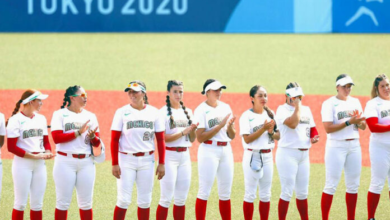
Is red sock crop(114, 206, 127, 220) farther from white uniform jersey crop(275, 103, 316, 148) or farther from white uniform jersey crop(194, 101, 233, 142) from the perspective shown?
white uniform jersey crop(275, 103, 316, 148)

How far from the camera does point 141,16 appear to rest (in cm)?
2127

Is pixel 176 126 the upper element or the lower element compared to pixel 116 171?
upper

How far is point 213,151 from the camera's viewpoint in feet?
26.0

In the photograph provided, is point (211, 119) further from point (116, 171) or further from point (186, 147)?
point (116, 171)

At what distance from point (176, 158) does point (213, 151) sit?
49 centimetres

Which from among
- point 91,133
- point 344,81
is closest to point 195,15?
point 344,81

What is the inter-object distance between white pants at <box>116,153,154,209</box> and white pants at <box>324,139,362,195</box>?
8.11 ft

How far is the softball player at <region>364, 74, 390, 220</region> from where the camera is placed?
8.28 meters

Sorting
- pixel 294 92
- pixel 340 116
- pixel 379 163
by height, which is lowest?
pixel 379 163

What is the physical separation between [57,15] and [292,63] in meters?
8.16

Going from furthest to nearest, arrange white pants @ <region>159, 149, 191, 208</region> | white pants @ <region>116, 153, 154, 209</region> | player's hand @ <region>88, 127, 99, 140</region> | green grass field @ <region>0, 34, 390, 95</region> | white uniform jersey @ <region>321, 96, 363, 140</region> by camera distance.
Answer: green grass field @ <region>0, 34, 390, 95</region>
white uniform jersey @ <region>321, 96, 363, 140</region>
white pants @ <region>159, 149, 191, 208</region>
white pants @ <region>116, 153, 154, 209</region>
player's hand @ <region>88, 127, 99, 140</region>

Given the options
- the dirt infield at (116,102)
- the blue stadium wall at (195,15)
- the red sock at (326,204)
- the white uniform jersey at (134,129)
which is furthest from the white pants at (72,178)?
the blue stadium wall at (195,15)

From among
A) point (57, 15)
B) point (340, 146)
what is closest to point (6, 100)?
point (57, 15)

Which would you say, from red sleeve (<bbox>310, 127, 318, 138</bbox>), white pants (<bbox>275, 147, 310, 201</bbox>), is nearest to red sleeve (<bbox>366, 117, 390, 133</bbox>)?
red sleeve (<bbox>310, 127, 318, 138</bbox>)
